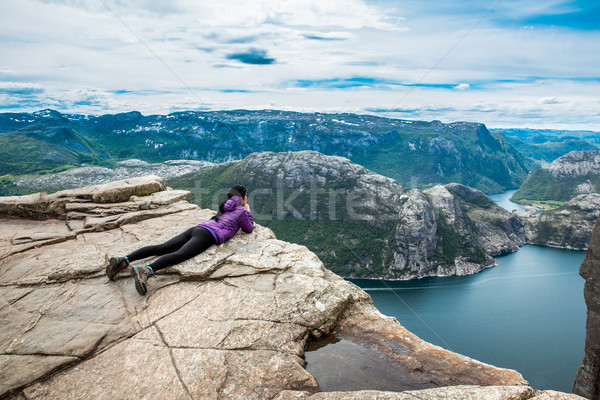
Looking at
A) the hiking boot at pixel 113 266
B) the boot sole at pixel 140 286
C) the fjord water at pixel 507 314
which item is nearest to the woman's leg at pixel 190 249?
the boot sole at pixel 140 286

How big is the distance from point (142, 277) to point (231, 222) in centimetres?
341

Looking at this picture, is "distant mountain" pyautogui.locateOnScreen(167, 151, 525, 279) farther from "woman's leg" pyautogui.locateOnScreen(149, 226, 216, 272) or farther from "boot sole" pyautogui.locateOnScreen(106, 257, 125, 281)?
"boot sole" pyautogui.locateOnScreen(106, 257, 125, 281)

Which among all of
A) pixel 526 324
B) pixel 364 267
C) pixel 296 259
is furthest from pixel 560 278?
pixel 296 259

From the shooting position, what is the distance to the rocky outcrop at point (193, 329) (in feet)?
17.4

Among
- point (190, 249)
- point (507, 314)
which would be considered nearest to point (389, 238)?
point (507, 314)

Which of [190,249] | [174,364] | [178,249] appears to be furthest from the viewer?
[178,249]

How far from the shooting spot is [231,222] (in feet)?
34.5

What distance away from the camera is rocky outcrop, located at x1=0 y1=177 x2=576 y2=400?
209 inches

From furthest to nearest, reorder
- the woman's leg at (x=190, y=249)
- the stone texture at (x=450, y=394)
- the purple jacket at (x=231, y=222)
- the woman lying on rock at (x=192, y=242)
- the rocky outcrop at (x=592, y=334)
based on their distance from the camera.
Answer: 1. the rocky outcrop at (x=592, y=334)
2. the purple jacket at (x=231, y=222)
3. the woman's leg at (x=190, y=249)
4. the woman lying on rock at (x=192, y=242)
5. the stone texture at (x=450, y=394)

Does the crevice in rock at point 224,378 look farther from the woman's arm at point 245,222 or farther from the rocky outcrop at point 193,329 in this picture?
the woman's arm at point 245,222

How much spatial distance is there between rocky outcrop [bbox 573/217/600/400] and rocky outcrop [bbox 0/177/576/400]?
13548 mm

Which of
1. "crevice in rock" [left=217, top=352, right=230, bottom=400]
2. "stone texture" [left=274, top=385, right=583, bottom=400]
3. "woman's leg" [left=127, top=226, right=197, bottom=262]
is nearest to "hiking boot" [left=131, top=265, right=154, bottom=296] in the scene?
"woman's leg" [left=127, top=226, right=197, bottom=262]

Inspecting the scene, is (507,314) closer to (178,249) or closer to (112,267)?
(178,249)

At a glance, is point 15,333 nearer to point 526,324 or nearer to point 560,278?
point 526,324
